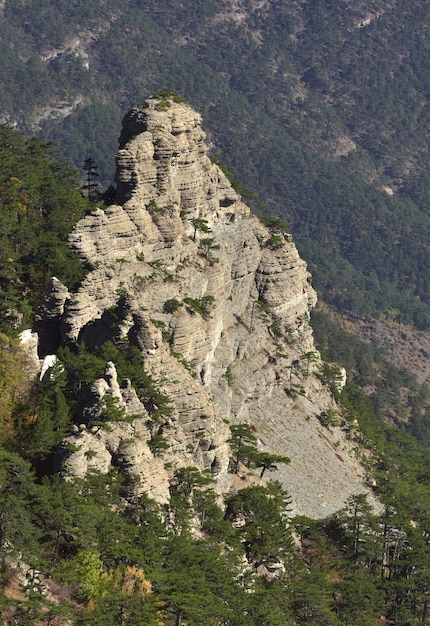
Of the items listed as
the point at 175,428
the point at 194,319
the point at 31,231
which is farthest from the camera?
the point at 31,231

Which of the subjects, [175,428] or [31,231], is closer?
[175,428]

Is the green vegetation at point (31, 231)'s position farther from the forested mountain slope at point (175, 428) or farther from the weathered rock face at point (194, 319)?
the weathered rock face at point (194, 319)

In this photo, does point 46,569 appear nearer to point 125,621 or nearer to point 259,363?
point 125,621

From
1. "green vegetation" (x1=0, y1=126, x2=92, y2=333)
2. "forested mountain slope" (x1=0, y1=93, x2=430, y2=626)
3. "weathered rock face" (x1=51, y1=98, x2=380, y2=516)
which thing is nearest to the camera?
"forested mountain slope" (x1=0, y1=93, x2=430, y2=626)

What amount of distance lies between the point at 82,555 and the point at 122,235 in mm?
34484

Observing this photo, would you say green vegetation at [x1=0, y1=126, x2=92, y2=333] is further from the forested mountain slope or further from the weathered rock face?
the weathered rock face

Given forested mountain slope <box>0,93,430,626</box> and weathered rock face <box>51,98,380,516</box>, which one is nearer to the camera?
forested mountain slope <box>0,93,430,626</box>

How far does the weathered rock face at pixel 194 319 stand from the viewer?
80.4 metres

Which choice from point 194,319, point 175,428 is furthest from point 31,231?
point 175,428

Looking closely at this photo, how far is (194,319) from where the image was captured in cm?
9281

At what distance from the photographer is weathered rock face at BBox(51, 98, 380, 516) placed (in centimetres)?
8044

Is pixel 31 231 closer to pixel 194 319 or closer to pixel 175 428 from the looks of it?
pixel 194 319

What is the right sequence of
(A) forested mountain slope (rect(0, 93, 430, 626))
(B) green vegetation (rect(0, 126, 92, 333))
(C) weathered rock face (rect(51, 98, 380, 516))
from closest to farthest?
(A) forested mountain slope (rect(0, 93, 430, 626)) → (C) weathered rock face (rect(51, 98, 380, 516)) → (B) green vegetation (rect(0, 126, 92, 333))

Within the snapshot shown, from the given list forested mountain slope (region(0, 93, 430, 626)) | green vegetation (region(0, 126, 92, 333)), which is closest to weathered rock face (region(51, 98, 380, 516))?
forested mountain slope (region(0, 93, 430, 626))
